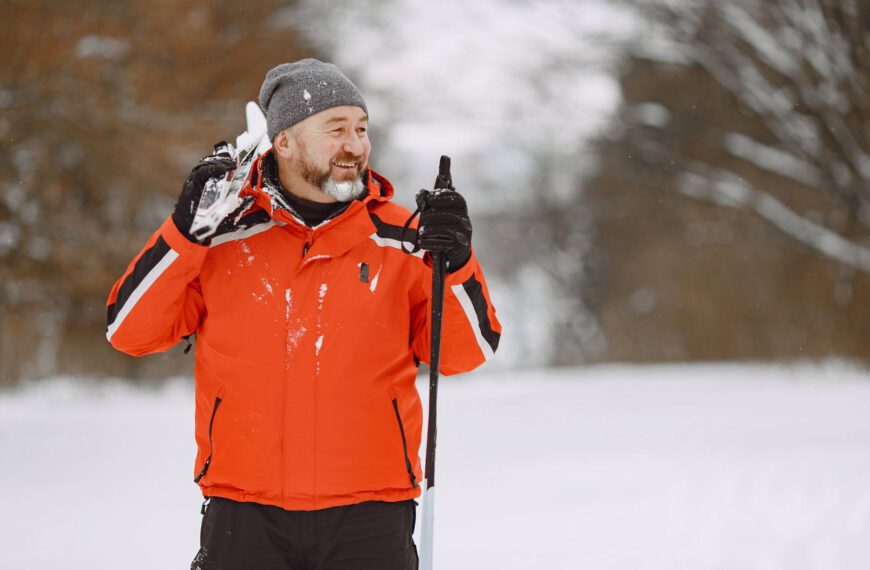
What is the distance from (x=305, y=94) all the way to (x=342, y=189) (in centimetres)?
34

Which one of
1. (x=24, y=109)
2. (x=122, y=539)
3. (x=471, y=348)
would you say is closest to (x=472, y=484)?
(x=122, y=539)

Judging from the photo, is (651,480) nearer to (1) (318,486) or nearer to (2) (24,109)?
(1) (318,486)

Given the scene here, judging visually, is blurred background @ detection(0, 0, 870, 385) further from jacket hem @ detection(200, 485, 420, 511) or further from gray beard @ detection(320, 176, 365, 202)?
jacket hem @ detection(200, 485, 420, 511)

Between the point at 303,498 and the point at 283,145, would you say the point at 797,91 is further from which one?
the point at 303,498

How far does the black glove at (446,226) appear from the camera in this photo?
252cm

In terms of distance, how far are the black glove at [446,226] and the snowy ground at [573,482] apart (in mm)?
3156

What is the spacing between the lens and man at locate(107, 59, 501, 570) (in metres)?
2.45

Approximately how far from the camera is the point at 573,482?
22.4 feet

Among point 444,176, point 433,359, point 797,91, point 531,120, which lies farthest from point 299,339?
point 531,120

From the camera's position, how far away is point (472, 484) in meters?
7.10

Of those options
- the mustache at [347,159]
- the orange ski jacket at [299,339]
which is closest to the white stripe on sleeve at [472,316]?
the orange ski jacket at [299,339]

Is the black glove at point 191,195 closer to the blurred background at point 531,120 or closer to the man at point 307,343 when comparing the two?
the man at point 307,343

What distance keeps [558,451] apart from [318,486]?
576 cm

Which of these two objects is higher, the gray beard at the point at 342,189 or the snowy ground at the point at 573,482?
the gray beard at the point at 342,189
